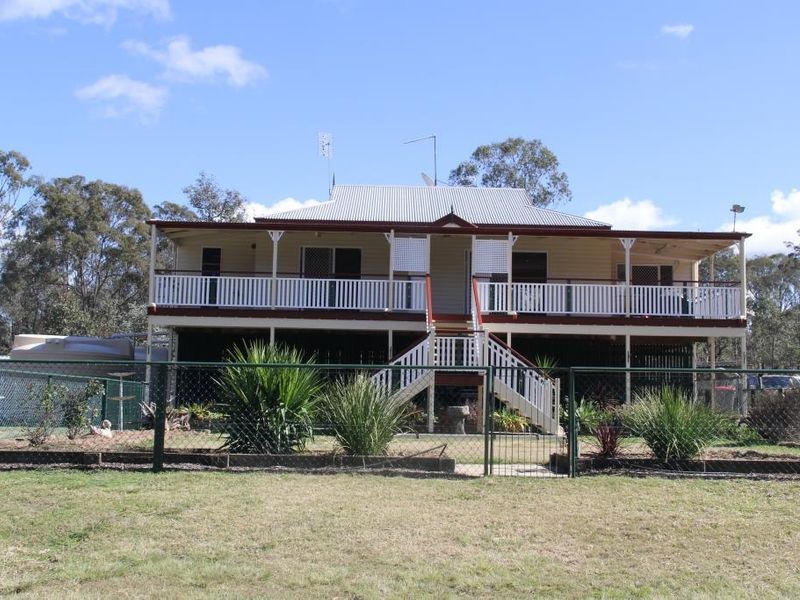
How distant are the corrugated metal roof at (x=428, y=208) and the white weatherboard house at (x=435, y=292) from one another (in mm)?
354

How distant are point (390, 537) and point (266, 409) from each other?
13.8ft

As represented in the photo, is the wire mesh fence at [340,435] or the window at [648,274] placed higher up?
the window at [648,274]

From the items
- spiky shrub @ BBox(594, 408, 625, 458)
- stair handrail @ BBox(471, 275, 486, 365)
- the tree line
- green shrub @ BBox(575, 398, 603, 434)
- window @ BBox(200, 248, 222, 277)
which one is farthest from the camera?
the tree line

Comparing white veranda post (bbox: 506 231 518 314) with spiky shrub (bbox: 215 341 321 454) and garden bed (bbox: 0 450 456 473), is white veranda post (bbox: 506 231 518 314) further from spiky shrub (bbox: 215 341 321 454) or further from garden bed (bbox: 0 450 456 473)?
garden bed (bbox: 0 450 456 473)

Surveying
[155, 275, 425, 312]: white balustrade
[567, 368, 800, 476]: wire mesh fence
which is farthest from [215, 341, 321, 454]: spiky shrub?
[155, 275, 425, 312]: white balustrade

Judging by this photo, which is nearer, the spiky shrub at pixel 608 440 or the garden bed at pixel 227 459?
the garden bed at pixel 227 459

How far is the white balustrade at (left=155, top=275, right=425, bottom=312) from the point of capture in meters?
20.5

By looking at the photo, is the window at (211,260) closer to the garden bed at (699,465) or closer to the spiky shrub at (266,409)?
the spiky shrub at (266,409)

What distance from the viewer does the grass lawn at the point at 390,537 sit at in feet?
18.8

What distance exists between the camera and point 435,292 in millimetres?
23484

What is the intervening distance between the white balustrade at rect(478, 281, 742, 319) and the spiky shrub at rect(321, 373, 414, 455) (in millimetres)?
10118

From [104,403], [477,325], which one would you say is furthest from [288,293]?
[104,403]

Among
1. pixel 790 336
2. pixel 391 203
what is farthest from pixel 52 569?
pixel 790 336

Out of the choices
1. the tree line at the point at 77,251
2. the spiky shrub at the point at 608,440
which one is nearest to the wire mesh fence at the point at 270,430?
the spiky shrub at the point at 608,440
